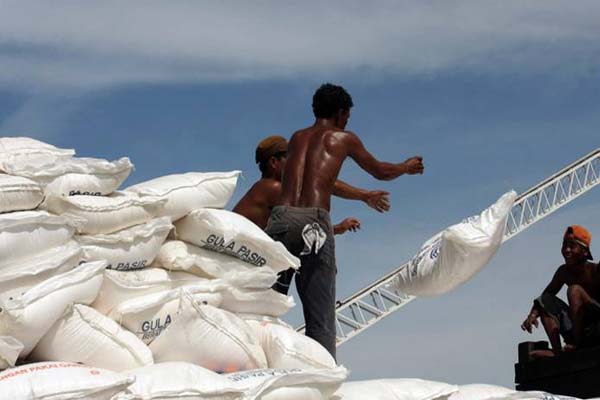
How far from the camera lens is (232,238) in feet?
15.2

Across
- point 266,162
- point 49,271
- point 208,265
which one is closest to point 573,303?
point 266,162

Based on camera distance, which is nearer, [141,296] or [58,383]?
[58,383]

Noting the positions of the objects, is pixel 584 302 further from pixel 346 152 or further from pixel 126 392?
pixel 126 392

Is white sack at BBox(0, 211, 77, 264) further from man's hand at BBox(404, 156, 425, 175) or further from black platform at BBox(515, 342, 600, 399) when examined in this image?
black platform at BBox(515, 342, 600, 399)

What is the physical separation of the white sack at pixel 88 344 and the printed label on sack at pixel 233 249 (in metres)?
0.66

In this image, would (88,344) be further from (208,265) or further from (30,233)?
(208,265)

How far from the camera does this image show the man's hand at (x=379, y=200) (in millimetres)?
5582

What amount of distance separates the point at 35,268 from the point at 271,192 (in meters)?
1.95

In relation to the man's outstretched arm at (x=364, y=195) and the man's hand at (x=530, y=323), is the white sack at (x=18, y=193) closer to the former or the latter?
the man's outstretched arm at (x=364, y=195)

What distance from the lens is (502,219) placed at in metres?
4.93

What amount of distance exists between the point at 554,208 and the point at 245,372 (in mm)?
37215

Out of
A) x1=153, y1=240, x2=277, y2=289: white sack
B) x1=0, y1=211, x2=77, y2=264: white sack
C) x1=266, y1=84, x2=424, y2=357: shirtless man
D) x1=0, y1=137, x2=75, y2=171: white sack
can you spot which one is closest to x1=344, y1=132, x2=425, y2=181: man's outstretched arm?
x1=266, y1=84, x2=424, y2=357: shirtless man

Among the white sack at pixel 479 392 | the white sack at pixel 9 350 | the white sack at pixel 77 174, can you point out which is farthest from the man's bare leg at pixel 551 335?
the white sack at pixel 9 350

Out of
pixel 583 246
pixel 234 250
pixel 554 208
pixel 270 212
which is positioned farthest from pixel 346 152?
pixel 554 208
